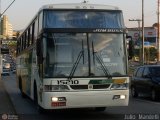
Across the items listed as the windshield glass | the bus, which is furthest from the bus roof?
the windshield glass

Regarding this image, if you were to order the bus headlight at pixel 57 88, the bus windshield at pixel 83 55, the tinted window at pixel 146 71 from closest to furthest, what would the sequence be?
the bus headlight at pixel 57 88 < the bus windshield at pixel 83 55 < the tinted window at pixel 146 71

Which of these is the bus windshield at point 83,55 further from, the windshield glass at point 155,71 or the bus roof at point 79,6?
the windshield glass at point 155,71

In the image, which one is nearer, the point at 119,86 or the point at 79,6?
the point at 119,86

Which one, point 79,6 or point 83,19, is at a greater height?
point 79,6

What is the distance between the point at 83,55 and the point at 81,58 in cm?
10

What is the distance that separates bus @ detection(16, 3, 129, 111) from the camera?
12.8 metres

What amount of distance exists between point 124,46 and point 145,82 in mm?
8849

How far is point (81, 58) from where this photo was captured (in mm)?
13000

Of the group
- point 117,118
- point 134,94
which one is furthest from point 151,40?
point 117,118

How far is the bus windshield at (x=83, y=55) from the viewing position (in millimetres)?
12906

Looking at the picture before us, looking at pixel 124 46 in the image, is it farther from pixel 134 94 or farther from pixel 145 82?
pixel 134 94

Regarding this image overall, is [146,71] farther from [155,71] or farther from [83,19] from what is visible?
[83,19]

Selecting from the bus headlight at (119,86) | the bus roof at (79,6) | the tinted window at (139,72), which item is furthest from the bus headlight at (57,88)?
the tinted window at (139,72)

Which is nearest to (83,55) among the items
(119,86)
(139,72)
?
(119,86)
